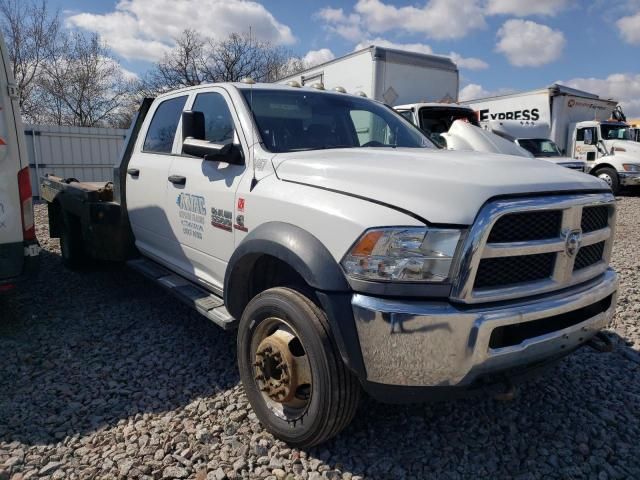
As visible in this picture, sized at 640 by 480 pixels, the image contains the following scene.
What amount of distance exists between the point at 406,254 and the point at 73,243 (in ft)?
15.5

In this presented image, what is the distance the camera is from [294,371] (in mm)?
2424

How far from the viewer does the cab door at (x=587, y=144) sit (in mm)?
15758

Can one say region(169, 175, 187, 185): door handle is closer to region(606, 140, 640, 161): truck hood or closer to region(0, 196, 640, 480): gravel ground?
region(0, 196, 640, 480): gravel ground

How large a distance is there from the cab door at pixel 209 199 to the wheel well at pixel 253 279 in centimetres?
22

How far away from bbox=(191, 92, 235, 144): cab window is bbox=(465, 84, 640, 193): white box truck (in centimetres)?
1370

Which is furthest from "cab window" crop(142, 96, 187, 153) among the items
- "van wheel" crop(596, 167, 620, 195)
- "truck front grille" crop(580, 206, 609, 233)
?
"van wheel" crop(596, 167, 620, 195)

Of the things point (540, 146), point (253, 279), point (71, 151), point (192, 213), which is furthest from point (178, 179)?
point (540, 146)

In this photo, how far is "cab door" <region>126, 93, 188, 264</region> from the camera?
3941 millimetres

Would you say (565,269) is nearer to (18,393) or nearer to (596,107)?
(18,393)

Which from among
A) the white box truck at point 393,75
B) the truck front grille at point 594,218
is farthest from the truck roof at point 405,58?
the truck front grille at point 594,218

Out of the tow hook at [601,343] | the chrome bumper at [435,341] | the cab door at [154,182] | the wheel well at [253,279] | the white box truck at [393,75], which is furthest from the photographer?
the white box truck at [393,75]

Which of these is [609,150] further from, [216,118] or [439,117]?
[216,118]

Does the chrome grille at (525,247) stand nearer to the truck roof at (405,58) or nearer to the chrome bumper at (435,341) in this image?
the chrome bumper at (435,341)

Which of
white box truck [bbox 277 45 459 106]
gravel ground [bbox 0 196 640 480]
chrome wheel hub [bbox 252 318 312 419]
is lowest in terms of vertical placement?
gravel ground [bbox 0 196 640 480]
